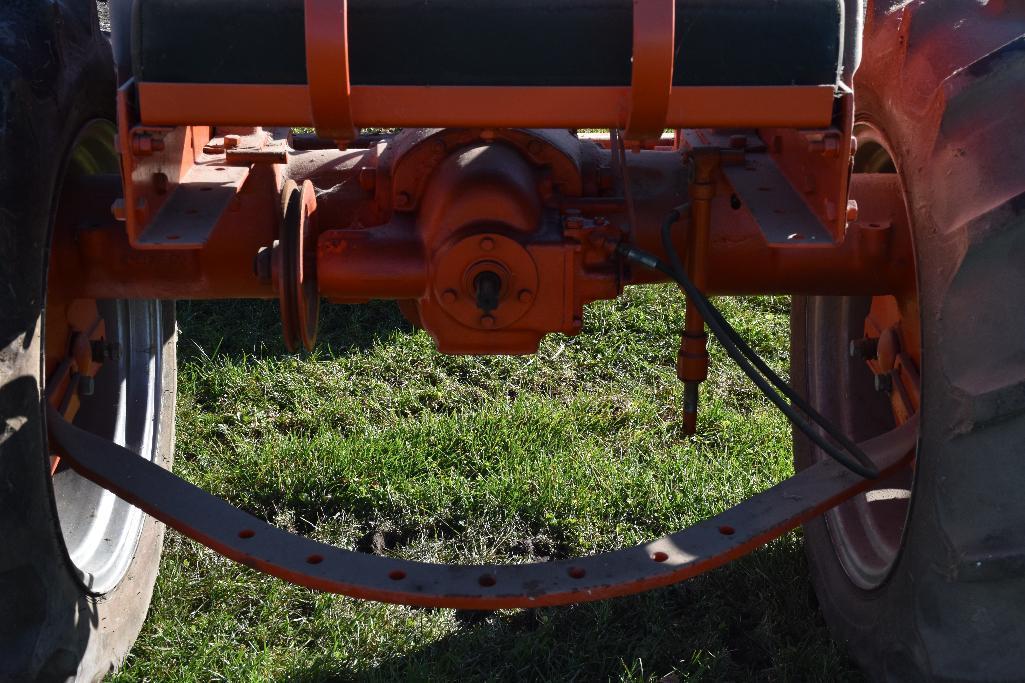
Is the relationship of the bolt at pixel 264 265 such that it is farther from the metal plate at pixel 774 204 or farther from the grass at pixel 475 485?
the grass at pixel 475 485

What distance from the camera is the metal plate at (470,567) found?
1.94 metres

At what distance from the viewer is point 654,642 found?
2611mm

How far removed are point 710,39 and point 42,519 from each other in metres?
1.33

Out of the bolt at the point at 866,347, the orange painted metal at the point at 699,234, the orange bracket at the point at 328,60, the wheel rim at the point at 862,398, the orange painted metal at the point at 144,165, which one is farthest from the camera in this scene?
the bolt at the point at 866,347

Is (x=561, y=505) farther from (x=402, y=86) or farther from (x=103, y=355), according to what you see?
(x=402, y=86)

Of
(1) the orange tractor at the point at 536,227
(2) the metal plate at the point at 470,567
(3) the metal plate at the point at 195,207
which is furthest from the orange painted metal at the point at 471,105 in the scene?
(2) the metal plate at the point at 470,567

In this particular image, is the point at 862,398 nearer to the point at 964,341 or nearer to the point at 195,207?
the point at 964,341

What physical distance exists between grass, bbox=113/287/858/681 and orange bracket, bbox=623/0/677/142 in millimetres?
1360

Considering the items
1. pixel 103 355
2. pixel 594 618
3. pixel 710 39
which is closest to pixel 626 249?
pixel 710 39

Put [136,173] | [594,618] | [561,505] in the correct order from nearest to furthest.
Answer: [136,173], [594,618], [561,505]

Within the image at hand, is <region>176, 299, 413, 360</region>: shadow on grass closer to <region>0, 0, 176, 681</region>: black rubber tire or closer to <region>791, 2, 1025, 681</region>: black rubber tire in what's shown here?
<region>0, 0, 176, 681</region>: black rubber tire

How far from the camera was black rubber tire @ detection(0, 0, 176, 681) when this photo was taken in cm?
184

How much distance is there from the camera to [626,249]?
6.72ft

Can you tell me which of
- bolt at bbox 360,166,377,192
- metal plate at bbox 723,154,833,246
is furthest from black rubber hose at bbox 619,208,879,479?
bolt at bbox 360,166,377,192
